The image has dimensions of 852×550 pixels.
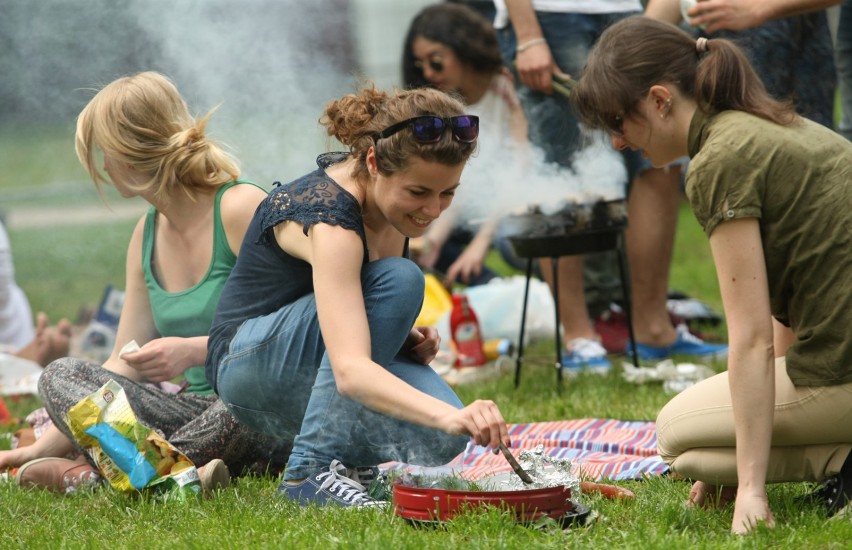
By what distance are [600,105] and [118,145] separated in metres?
1.44

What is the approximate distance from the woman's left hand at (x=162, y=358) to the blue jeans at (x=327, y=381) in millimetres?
264

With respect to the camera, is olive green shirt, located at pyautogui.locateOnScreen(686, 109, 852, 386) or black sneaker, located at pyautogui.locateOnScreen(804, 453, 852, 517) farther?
black sneaker, located at pyautogui.locateOnScreen(804, 453, 852, 517)

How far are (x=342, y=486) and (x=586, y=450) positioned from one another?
3.37 ft

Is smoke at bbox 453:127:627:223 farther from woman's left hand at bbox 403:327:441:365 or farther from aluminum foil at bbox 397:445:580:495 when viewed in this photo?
aluminum foil at bbox 397:445:580:495

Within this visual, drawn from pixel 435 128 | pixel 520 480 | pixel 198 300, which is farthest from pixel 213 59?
pixel 520 480

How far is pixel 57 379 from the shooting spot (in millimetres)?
3141

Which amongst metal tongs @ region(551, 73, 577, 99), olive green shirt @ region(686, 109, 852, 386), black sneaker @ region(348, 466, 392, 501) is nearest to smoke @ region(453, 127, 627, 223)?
metal tongs @ region(551, 73, 577, 99)

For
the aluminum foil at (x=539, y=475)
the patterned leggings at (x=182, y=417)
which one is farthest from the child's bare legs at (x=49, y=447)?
the aluminum foil at (x=539, y=475)

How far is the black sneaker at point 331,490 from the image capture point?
106 inches

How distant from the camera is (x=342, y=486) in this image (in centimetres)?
274

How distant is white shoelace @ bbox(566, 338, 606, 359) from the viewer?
477cm

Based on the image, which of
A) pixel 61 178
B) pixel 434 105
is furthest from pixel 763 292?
pixel 61 178

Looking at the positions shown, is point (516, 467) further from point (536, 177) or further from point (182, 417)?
point (536, 177)

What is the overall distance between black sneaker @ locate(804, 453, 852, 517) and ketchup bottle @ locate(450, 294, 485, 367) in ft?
8.23
